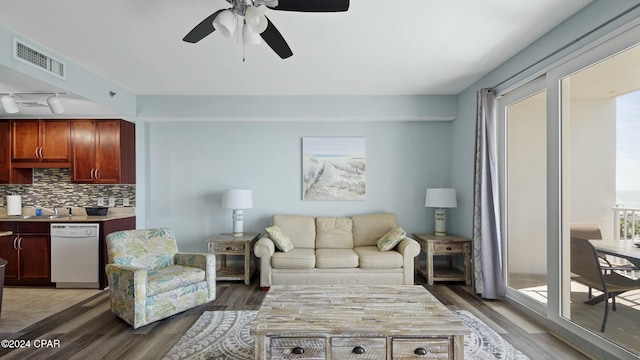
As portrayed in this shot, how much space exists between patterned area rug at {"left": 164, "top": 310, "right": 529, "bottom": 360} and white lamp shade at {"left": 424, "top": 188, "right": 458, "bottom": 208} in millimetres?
1510

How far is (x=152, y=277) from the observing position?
2973 millimetres

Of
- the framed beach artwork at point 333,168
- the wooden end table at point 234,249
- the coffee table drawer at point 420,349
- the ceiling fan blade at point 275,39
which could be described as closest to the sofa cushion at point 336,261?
the wooden end table at point 234,249

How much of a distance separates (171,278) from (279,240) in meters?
1.29

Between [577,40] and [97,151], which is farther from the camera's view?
[97,151]

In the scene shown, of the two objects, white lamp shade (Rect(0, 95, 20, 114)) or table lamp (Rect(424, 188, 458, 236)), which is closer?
white lamp shade (Rect(0, 95, 20, 114))

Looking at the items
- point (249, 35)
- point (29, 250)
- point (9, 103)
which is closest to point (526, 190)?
point (249, 35)

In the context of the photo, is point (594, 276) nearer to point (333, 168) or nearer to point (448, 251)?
point (448, 251)

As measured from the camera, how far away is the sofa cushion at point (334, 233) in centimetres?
428

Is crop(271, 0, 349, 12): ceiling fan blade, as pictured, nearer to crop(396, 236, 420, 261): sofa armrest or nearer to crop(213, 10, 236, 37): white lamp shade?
crop(213, 10, 236, 37): white lamp shade

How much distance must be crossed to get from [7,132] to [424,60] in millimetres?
5681

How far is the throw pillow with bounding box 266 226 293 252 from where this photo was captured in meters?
3.83

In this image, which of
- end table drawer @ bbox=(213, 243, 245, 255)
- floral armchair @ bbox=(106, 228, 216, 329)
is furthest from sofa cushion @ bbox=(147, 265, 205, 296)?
end table drawer @ bbox=(213, 243, 245, 255)

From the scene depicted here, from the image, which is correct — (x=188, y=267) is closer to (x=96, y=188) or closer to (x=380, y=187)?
(x=96, y=188)

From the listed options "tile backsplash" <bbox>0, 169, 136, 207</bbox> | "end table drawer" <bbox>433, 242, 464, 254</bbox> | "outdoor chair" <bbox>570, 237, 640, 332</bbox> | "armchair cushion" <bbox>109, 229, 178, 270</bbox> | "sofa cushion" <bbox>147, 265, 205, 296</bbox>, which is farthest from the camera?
"tile backsplash" <bbox>0, 169, 136, 207</bbox>
